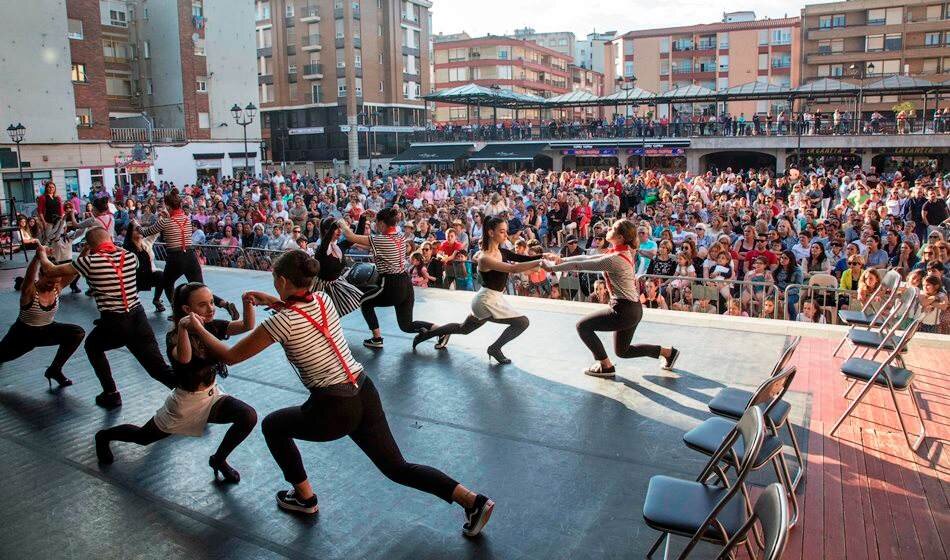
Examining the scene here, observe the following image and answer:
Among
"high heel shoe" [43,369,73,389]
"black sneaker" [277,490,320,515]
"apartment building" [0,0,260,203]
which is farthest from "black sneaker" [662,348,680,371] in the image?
"apartment building" [0,0,260,203]

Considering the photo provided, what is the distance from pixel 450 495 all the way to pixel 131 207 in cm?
1783

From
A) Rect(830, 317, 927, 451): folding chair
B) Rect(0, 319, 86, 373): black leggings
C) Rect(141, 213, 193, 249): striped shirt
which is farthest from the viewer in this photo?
Rect(141, 213, 193, 249): striped shirt

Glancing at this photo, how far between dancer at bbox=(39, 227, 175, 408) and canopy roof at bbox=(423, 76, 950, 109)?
34.3m

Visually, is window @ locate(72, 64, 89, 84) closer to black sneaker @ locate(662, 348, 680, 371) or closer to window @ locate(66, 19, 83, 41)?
window @ locate(66, 19, 83, 41)

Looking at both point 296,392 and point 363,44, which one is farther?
point 363,44

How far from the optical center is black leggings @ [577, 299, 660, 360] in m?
6.81

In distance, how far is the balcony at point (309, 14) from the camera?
5869cm

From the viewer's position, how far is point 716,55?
68.6m

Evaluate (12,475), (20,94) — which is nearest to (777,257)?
(12,475)

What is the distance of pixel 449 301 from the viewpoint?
10.8 metres

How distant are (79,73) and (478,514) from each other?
40682 millimetres

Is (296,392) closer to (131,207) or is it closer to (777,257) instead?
(777,257)

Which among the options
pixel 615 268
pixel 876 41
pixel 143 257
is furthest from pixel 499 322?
pixel 876 41

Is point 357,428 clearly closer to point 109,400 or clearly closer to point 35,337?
point 109,400
